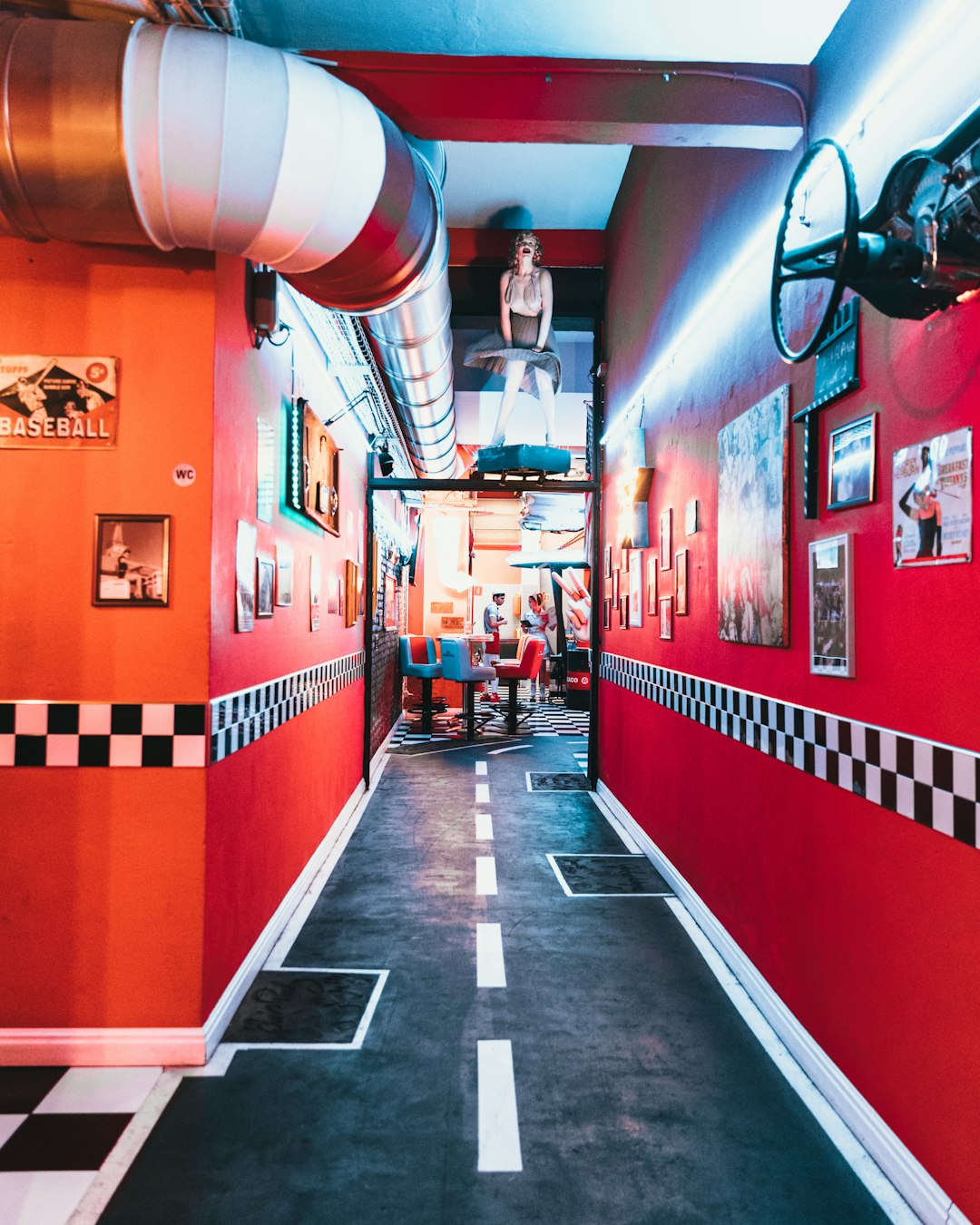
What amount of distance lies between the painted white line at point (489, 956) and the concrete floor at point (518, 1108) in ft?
0.11

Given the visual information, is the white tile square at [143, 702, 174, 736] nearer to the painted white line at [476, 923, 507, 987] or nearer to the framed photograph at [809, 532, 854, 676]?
the painted white line at [476, 923, 507, 987]

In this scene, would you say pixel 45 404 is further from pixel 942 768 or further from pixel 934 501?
pixel 942 768

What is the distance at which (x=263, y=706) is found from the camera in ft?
8.82

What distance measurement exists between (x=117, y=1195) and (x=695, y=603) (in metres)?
2.63

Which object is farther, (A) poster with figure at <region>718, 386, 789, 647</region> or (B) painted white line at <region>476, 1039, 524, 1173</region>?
(A) poster with figure at <region>718, 386, 789, 647</region>

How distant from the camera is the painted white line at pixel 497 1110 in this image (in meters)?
1.67

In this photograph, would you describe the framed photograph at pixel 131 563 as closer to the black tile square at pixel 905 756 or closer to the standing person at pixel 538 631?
the black tile square at pixel 905 756

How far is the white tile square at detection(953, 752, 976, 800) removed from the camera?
1382 millimetres

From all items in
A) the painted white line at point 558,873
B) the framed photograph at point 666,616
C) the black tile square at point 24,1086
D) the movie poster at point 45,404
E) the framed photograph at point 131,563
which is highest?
the movie poster at point 45,404

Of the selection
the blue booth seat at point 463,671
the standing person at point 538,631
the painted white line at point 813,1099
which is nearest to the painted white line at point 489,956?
the painted white line at point 813,1099

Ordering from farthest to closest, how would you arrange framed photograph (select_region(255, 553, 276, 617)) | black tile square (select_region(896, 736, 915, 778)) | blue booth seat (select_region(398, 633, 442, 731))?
blue booth seat (select_region(398, 633, 442, 731)) → framed photograph (select_region(255, 553, 276, 617)) → black tile square (select_region(896, 736, 915, 778))

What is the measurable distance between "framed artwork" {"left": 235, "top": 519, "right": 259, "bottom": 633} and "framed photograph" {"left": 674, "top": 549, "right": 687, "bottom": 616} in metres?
1.83

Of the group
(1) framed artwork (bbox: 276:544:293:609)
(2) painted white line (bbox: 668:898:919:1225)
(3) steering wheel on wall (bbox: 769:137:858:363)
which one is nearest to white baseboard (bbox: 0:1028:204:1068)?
(1) framed artwork (bbox: 276:544:293:609)

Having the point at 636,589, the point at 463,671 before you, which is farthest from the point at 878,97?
the point at 463,671
